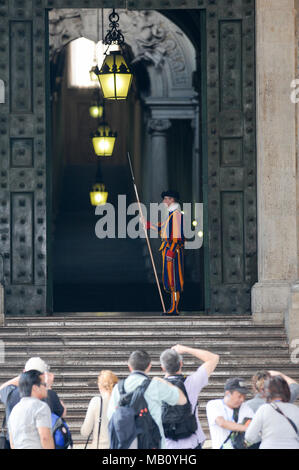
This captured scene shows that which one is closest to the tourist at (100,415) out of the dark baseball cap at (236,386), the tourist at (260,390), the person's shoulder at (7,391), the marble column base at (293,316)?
the person's shoulder at (7,391)

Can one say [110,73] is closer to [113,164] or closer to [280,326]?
[280,326]

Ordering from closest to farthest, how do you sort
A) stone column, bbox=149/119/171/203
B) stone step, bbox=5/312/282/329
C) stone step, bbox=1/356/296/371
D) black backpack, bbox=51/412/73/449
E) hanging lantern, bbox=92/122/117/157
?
black backpack, bbox=51/412/73/449 → stone step, bbox=1/356/296/371 → stone step, bbox=5/312/282/329 → hanging lantern, bbox=92/122/117/157 → stone column, bbox=149/119/171/203

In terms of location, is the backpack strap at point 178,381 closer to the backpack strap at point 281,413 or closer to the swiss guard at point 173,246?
the backpack strap at point 281,413

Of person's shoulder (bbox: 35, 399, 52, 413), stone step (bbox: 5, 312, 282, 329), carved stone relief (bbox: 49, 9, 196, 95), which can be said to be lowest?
person's shoulder (bbox: 35, 399, 52, 413)

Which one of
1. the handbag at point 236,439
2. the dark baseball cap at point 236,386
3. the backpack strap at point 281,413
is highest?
the dark baseball cap at point 236,386

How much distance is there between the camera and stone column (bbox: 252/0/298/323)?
14.9m

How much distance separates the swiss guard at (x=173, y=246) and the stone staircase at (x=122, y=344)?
0.88m

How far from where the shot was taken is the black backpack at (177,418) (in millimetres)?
9367

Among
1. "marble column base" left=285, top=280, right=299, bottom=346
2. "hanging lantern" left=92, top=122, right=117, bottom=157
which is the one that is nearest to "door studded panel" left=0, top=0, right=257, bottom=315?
"marble column base" left=285, top=280, right=299, bottom=346

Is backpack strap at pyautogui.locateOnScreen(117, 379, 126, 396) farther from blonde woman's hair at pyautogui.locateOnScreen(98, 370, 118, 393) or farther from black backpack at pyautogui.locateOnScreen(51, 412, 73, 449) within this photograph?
black backpack at pyautogui.locateOnScreen(51, 412, 73, 449)

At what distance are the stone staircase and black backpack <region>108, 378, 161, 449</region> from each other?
12.9 ft

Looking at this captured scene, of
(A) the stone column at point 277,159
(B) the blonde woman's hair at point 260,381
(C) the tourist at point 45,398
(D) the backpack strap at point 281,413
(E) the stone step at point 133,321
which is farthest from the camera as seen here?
(A) the stone column at point 277,159

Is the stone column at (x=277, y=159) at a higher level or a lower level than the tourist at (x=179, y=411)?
higher
